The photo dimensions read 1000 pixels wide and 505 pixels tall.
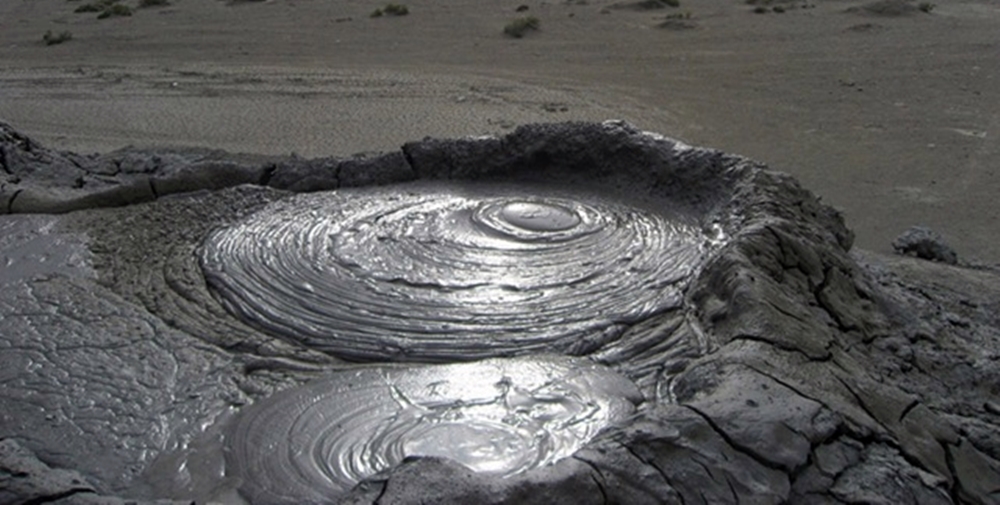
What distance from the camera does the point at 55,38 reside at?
52.3 feet

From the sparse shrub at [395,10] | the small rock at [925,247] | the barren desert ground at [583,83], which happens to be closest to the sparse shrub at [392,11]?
the sparse shrub at [395,10]

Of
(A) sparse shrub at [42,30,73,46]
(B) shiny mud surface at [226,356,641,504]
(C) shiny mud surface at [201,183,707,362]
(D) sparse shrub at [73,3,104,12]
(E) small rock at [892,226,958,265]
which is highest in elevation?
(C) shiny mud surface at [201,183,707,362]

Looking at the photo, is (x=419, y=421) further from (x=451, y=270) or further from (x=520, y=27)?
(x=520, y=27)

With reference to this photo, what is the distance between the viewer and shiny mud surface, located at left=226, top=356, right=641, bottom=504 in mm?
3365

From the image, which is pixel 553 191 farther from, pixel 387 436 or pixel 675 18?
pixel 675 18

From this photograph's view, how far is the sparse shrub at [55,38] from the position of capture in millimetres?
15859

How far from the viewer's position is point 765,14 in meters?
15.6

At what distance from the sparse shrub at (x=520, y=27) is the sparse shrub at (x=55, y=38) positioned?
620 centimetres

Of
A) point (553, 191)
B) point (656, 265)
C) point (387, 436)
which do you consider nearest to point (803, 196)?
point (656, 265)

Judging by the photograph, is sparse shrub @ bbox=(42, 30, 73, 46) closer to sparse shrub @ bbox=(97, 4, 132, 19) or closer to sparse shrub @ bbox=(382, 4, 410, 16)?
sparse shrub @ bbox=(97, 4, 132, 19)

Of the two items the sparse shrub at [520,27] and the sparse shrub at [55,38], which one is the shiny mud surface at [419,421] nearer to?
the sparse shrub at [520,27]

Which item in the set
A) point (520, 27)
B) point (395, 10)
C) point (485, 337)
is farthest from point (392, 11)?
point (485, 337)

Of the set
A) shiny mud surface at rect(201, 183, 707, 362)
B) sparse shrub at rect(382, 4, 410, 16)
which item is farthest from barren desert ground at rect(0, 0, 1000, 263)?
shiny mud surface at rect(201, 183, 707, 362)

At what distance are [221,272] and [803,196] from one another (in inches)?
101
